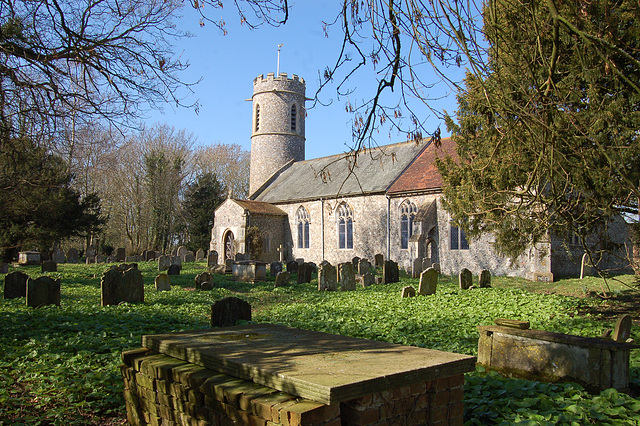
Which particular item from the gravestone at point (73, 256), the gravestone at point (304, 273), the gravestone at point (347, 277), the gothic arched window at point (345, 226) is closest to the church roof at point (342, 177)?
the gothic arched window at point (345, 226)

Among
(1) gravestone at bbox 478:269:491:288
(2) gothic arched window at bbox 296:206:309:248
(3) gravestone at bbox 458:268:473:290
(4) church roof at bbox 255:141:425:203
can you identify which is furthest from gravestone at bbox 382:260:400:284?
(2) gothic arched window at bbox 296:206:309:248

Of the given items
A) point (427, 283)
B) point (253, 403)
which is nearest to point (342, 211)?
point (427, 283)

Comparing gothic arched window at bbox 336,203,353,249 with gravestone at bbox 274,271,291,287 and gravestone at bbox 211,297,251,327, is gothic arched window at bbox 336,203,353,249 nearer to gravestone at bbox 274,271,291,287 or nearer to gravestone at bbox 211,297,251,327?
gravestone at bbox 274,271,291,287

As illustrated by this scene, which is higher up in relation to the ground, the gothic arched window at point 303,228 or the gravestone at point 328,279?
the gothic arched window at point 303,228

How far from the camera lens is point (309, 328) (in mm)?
8461

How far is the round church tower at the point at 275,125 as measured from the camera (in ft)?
116

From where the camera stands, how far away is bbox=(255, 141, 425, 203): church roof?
84.6ft

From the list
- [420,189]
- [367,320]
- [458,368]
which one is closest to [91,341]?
[367,320]

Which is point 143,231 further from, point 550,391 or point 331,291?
point 550,391

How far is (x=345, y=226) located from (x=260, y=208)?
17.8 ft

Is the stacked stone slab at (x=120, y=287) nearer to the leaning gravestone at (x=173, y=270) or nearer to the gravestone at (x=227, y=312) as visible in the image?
the gravestone at (x=227, y=312)

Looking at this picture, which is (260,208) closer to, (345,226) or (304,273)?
(345,226)

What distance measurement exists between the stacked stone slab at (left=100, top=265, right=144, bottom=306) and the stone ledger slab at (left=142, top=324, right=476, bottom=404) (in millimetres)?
7145

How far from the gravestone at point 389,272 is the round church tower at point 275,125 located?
1979 centimetres
